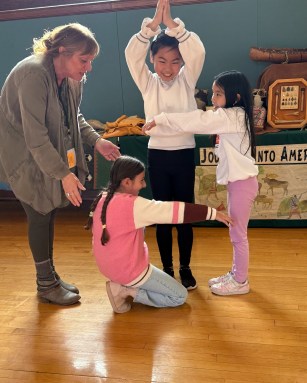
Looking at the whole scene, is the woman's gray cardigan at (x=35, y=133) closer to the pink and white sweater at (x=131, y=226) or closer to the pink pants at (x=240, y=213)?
the pink and white sweater at (x=131, y=226)

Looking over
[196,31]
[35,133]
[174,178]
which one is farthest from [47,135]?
[196,31]

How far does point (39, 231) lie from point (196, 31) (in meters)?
2.04

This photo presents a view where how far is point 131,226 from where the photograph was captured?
1.69 meters

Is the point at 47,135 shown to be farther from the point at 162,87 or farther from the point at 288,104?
the point at 288,104

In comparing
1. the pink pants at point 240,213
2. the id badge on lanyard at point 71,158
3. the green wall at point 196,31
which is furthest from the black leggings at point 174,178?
the green wall at point 196,31

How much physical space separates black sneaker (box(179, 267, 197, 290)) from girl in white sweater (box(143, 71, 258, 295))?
284mm

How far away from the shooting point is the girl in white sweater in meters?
1.72

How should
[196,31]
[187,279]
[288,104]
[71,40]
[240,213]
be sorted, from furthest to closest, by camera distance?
[196,31] → [288,104] → [187,279] → [240,213] → [71,40]

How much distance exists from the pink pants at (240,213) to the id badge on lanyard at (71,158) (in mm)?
701

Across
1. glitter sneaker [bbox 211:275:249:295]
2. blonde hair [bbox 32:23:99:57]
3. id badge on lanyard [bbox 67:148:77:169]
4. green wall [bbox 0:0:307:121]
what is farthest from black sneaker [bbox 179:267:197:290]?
green wall [bbox 0:0:307:121]

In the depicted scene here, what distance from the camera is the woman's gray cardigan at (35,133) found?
1639mm

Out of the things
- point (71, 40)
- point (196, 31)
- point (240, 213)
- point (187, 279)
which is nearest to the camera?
point (71, 40)

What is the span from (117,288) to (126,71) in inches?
80.4

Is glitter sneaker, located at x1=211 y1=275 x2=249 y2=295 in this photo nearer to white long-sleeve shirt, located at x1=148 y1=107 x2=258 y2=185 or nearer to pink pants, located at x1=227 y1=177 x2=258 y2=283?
pink pants, located at x1=227 y1=177 x2=258 y2=283
